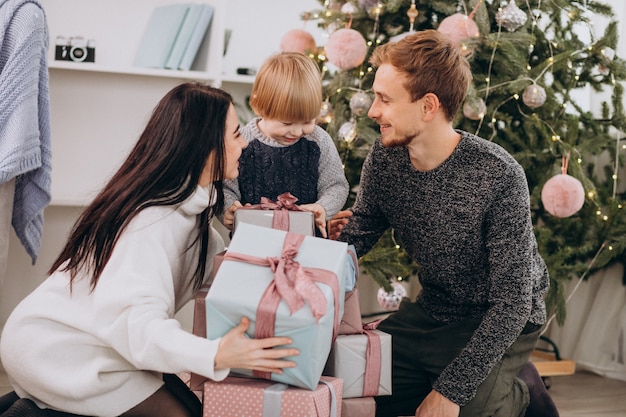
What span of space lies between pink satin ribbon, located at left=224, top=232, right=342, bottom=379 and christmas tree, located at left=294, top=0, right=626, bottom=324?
46.9 inches

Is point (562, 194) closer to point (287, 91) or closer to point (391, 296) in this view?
point (391, 296)

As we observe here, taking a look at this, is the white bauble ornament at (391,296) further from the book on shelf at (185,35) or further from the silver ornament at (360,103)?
A: the book on shelf at (185,35)

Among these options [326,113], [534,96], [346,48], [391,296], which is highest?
[346,48]

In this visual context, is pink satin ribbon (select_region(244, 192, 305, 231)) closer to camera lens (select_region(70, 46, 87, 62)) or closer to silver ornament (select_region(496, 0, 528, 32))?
silver ornament (select_region(496, 0, 528, 32))

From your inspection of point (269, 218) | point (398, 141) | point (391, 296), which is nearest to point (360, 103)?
point (391, 296)

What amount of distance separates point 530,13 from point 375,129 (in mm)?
681

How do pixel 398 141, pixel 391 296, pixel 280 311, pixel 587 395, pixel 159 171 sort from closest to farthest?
pixel 280 311
pixel 159 171
pixel 398 141
pixel 391 296
pixel 587 395

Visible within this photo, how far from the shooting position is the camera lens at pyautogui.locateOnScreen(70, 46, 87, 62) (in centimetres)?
314

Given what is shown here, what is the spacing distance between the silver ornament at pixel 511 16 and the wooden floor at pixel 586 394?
1.29 m

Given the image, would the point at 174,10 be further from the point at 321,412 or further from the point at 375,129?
the point at 321,412

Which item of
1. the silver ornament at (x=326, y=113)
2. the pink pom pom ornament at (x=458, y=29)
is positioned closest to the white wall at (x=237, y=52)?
the silver ornament at (x=326, y=113)

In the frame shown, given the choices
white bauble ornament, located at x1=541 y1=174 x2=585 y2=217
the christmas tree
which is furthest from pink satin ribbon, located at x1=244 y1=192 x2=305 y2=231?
white bauble ornament, located at x1=541 y1=174 x2=585 y2=217

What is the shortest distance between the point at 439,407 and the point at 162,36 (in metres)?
2.02

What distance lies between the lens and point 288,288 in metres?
1.41
